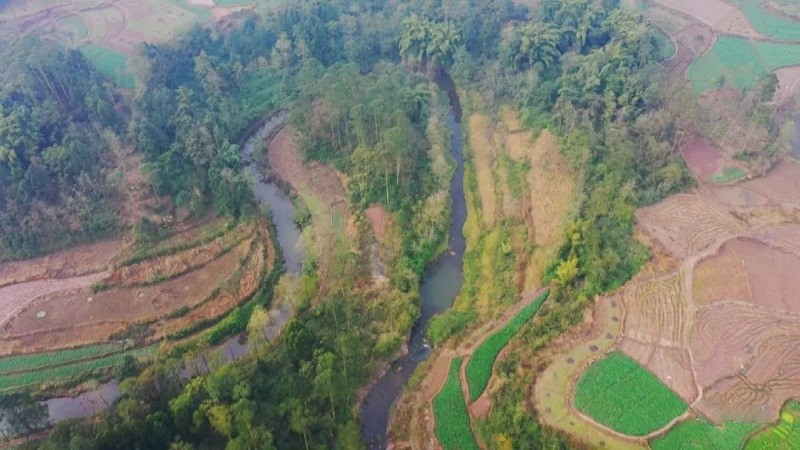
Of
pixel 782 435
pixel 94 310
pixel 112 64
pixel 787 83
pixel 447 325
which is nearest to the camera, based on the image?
pixel 782 435

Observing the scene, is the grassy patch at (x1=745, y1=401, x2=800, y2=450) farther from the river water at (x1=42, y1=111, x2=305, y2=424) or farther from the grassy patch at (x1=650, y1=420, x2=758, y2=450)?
the river water at (x1=42, y1=111, x2=305, y2=424)

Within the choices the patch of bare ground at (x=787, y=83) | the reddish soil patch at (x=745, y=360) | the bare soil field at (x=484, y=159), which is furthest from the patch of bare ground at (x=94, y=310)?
the patch of bare ground at (x=787, y=83)

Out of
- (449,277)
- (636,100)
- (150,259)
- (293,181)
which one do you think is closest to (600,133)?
(636,100)

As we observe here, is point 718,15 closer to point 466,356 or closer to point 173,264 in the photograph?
point 466,356

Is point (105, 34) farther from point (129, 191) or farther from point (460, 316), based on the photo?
point (460, 316)

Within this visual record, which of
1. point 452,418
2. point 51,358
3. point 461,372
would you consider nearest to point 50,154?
point 51,358

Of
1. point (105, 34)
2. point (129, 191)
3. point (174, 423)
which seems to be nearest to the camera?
point (174, 423)

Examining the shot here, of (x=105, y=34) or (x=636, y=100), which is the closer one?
(x=636, y=100)
